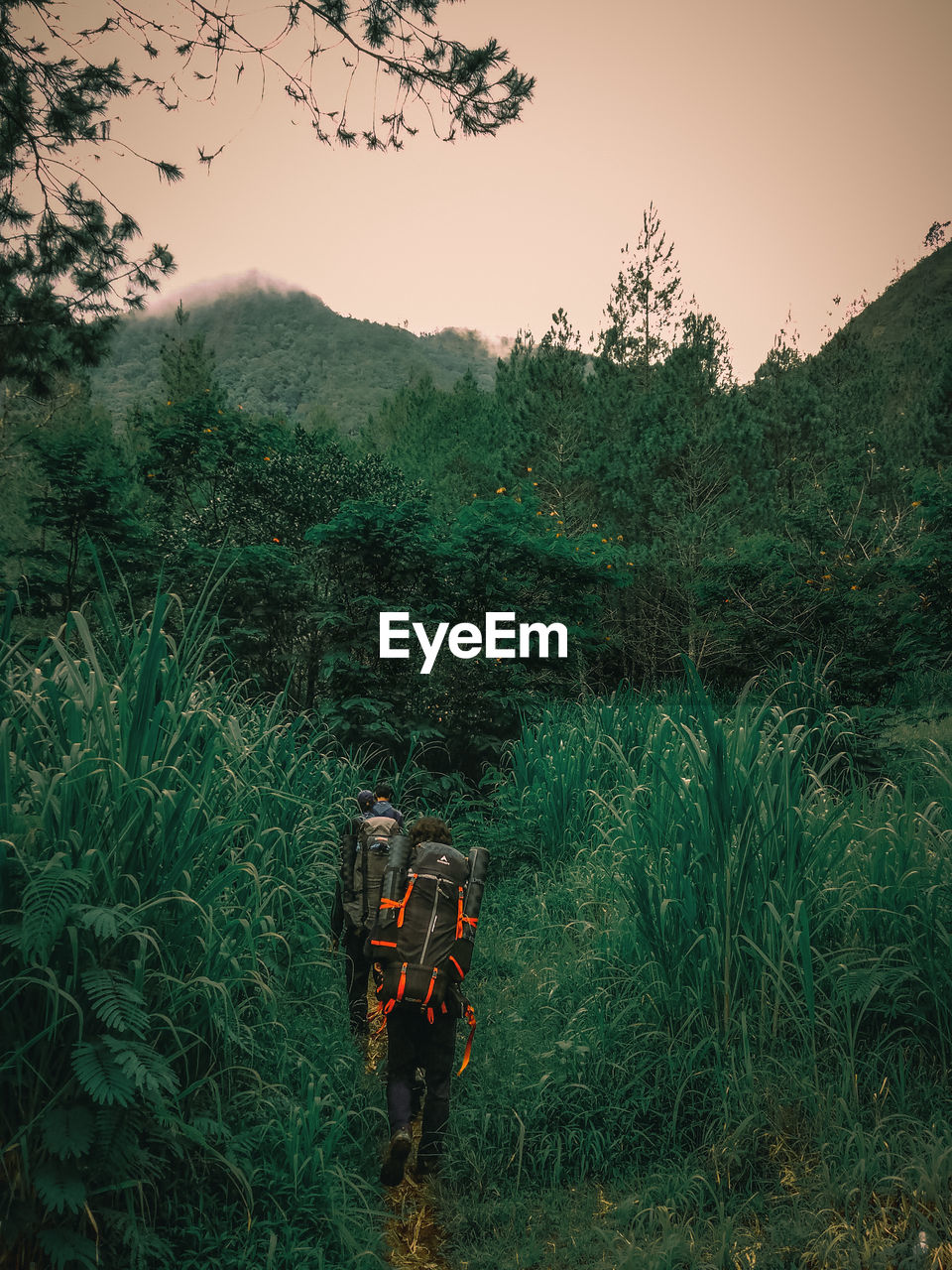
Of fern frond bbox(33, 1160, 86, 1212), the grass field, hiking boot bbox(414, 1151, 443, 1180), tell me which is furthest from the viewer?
hiking boot bbox(414, 1151, 443, 1180)

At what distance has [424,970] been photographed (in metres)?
3.39

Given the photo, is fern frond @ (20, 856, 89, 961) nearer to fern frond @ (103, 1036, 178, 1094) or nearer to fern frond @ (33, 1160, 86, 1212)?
fern frond @ (103, 1036, 178, 1094)

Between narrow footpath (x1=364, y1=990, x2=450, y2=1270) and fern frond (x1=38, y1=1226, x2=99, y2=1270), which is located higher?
fern frond (x1=38, y1=1226, x2=99, y2=1270)

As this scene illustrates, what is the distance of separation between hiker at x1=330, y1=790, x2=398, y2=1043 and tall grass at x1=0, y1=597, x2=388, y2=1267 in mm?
741

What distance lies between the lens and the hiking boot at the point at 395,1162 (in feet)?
10.3

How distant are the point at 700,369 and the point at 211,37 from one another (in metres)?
14.9

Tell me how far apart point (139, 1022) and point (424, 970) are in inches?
50.8

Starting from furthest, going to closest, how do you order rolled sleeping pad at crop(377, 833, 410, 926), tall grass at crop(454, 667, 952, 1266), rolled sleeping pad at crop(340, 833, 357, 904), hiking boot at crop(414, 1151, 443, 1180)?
rolled sleeping pad at crop(340, 833, 357, 904)
rolled sleeping pad at crop(377, 833, 410, 926)
hiking boot at crop(414, 1151, 443, 1180)
tall grass at crop(454, 667, 952, 1266)

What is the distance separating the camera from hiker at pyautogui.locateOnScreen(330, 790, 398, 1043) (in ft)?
14.1

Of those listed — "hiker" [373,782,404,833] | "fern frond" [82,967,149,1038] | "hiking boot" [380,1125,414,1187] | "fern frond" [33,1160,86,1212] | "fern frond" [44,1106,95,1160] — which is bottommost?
"hiking boot" [380,1125,414,1187]

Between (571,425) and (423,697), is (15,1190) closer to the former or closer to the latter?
(423,697)

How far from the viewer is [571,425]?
19.4 meters

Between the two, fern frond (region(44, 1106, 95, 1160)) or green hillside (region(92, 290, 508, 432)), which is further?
green hillside (region(92, 290, 508, 432))

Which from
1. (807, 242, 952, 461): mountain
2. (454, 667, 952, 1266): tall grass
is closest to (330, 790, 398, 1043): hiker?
(454, 667, 952, 1266): tall grass
